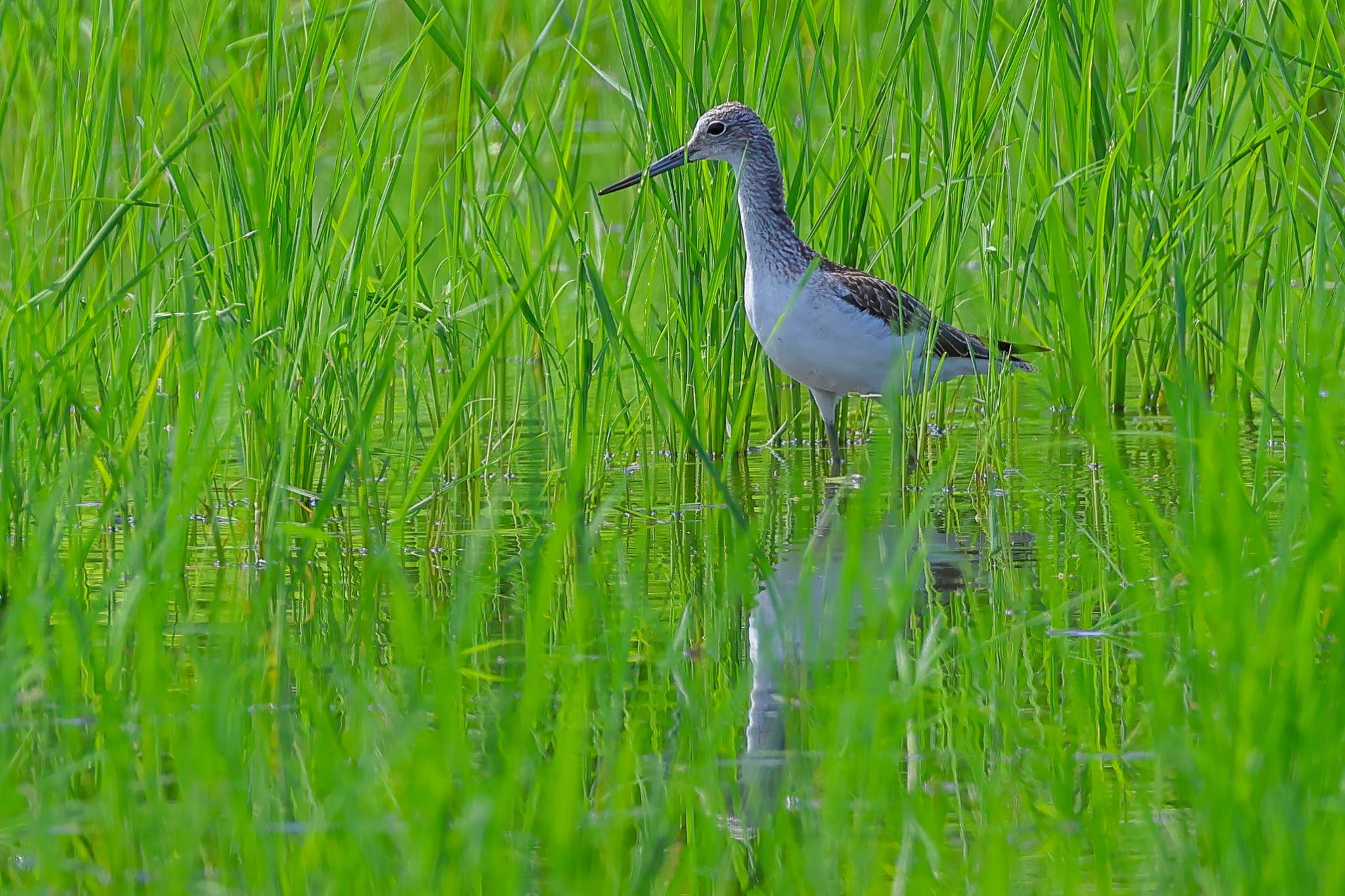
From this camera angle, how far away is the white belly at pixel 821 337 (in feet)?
21.1

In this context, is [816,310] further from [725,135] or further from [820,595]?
[820,595]

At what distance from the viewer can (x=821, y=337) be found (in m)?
6.43

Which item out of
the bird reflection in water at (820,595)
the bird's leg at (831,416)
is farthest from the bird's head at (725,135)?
the bird reflection in water at (820,595)

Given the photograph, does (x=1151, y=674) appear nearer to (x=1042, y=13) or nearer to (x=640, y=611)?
(x=640, y=611)

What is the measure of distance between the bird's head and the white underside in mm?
426

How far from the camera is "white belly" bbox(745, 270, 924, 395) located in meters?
6.42

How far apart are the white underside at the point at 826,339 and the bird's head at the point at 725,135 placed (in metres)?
0.43

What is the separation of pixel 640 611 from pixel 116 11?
2.21 metres

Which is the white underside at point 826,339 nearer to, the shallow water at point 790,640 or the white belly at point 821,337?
the white belly at point 821,337

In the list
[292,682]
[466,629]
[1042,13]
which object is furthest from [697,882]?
[1042,13]

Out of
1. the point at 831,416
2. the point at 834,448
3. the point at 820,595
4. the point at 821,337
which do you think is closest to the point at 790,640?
the point at 820,595

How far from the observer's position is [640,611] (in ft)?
13.6

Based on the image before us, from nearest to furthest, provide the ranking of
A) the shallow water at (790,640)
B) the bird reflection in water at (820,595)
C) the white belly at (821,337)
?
the shallow water at (790,640)
the bird reflection in water at (820,595)
the white belly at (821,337)

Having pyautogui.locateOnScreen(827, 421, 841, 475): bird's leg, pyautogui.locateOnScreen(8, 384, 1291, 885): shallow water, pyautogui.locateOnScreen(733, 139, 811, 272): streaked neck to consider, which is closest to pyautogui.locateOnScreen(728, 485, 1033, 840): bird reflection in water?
pyautogui.locateOnScreen(8, 384, 1291, 885): shallow water
